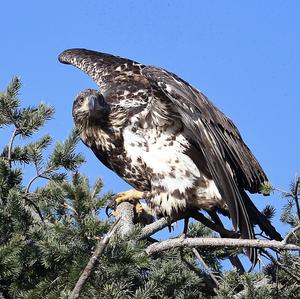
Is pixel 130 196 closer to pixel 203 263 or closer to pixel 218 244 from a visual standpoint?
pixel 203 263

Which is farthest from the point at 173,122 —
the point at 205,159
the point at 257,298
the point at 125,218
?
the point at 257,298

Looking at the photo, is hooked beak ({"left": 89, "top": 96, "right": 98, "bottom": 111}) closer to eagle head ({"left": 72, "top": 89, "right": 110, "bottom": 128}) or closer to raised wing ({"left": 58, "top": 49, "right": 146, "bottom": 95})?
eagle head ({"left": 72, "top": 89, "right": 110, "bottom": 128})

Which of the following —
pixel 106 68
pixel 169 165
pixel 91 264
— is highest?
pixel 106 68

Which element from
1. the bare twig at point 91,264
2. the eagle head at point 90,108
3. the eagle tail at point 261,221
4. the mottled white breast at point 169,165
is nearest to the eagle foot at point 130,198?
the mottled white breast at point 169,165

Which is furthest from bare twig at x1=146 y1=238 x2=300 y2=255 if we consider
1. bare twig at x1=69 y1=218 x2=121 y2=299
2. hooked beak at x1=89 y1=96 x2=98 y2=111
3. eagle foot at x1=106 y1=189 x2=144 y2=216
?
hooked beak at x1=89 y1=96 x2=98 y2=111

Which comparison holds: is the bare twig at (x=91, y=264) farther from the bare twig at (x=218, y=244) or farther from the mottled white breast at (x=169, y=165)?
the mottled white breast at (x=169, y=165)

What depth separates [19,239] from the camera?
364 centimetres

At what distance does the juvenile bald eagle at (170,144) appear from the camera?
18.6 feet

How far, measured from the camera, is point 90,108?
6035 mm

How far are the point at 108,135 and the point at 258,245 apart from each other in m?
2.18

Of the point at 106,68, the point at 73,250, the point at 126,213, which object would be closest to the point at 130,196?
the point at 126,213

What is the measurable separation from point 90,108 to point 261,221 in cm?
152

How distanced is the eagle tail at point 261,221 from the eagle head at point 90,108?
128 cm

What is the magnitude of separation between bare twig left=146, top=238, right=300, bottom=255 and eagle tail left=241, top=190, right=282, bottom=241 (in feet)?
3.71
